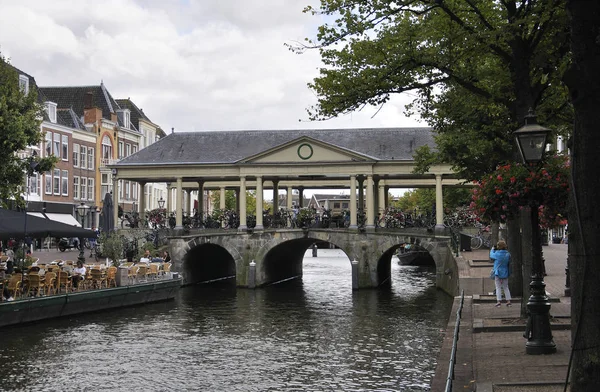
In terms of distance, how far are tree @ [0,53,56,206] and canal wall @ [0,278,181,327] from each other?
167 inches

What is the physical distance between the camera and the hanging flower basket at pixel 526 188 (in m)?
13.4

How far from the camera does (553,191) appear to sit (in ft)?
44.0

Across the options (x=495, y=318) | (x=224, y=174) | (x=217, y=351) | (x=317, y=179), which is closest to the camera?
(x=495, y=318)

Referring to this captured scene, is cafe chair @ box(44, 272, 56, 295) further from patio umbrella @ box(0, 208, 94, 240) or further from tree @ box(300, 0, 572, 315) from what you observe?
tree @ box(300, 0, 572, 315)

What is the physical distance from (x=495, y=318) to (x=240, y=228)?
28.0 metres

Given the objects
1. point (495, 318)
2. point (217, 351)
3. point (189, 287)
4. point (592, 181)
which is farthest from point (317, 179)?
point (592, 181)

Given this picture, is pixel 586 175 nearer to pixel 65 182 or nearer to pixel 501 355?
pixel 501 355

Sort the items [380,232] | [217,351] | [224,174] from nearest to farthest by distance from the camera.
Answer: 1. [217,351]
2. [380,232]
3. [224,174]

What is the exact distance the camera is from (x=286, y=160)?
4412 cm

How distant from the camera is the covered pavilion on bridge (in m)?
43.6

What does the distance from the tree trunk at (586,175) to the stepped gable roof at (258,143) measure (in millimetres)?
36392

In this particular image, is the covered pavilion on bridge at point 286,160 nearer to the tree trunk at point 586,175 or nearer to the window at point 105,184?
the window at point 105,184

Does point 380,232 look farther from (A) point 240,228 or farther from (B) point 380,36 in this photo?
(B) point 380,36

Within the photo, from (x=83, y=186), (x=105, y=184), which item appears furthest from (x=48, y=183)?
(x=105, y=184)
